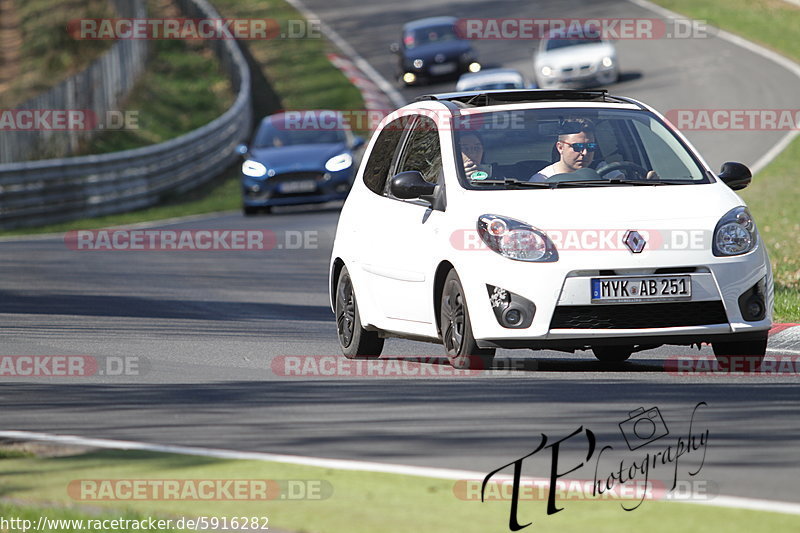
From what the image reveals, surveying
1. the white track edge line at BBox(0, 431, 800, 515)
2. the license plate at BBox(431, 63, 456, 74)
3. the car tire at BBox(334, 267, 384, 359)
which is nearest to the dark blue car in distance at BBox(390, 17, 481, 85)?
the license plate at BBox(431, 63, 456, 74)

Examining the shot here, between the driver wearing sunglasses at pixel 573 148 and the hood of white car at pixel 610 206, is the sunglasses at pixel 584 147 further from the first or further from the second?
the hood of white car at pixel 610 206

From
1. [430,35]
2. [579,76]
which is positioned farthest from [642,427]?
[430,35]

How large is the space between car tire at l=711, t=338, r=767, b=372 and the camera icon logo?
1.89 meters

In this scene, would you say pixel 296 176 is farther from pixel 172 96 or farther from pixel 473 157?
pixel 172 96

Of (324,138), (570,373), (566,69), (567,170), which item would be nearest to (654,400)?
(570,373)

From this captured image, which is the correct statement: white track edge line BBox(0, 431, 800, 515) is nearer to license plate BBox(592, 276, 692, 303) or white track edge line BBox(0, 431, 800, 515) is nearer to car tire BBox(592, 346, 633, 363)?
license plate BBox(592, 276, 692, 303)

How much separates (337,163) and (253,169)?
4.88 feet

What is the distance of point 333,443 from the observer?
7.80m

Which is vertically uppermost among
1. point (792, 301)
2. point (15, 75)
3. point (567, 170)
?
point (567, 170)

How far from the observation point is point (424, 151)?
1109 centimetres

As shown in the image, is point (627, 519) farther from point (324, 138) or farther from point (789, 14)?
point (789, 14)

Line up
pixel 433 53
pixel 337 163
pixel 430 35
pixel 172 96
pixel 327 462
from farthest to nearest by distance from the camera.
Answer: pixel 430 35
pixel 172 96
pixel 433 53
pixel 337 163
pixel 327 462

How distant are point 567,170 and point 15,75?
4820 centimetres

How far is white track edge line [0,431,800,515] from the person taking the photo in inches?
249
